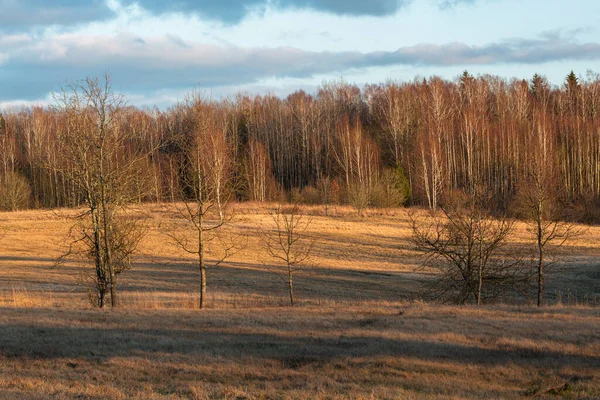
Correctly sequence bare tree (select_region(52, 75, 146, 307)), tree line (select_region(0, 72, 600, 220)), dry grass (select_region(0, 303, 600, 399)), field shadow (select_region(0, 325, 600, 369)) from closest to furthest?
dry grass (select_region(0, 303, 600, 399)), field shadow (select_region(0, 325, 600, 369)), bare tree (select_region(52, 75, 146, 307)), tree line (select_region(0, 72, 600, 220))

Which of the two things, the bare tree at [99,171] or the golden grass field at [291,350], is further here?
the bare tree at [99,171]

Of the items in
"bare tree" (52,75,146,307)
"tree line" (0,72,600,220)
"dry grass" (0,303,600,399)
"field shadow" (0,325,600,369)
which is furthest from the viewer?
"tree line" (0,72,600,220)

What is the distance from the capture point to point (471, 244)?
72.8 feet

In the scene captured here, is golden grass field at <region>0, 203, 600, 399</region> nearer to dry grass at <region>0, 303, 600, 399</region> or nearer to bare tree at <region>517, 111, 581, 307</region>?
dry grass at <region>0, 303, 600, 399</region>

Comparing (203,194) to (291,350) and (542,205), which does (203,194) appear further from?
(542,205)

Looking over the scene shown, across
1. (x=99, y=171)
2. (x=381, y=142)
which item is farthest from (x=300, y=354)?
(x=381, y=142)

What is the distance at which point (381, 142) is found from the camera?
89.9m

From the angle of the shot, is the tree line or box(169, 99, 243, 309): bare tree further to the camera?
the tree line

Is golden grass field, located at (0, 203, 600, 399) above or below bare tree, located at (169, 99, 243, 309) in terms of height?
below

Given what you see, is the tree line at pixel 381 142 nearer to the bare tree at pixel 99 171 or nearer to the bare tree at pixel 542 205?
the bare tree at pixel 542 205

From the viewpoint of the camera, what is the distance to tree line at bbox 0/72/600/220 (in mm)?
71312

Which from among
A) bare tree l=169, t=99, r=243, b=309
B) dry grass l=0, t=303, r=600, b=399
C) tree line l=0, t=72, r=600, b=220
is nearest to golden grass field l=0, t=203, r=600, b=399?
dry grass l=0, t=303, r=600, b=399

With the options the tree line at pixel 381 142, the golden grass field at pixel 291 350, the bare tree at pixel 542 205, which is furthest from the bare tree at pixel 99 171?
the tree line at pixel 381 142

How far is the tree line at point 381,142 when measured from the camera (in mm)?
71312
